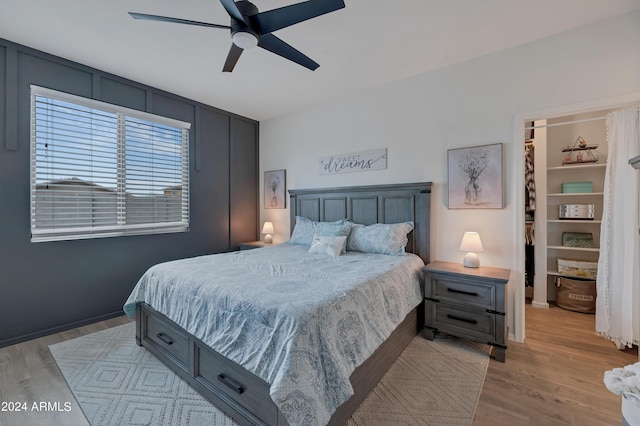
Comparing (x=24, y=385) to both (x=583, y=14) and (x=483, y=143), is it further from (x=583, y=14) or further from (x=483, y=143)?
(x=583, y=14)

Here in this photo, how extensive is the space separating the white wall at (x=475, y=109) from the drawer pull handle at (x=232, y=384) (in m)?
2.37

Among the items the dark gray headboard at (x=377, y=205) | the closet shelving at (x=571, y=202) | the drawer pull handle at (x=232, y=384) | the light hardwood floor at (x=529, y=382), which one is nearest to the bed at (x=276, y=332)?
the drawer pull handle at (x=232, y=384)

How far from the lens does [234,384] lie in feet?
5.25

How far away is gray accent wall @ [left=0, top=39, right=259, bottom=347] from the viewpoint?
99.1 inches

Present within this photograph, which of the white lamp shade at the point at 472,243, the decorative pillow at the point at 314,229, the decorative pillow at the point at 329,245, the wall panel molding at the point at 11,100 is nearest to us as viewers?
the wall panel molding at the point at 11,100

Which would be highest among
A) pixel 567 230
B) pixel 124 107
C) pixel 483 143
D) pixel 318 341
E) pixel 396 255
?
pixel 124 107

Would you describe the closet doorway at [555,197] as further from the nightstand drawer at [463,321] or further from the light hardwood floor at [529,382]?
the nightstand drawer at [463,321]

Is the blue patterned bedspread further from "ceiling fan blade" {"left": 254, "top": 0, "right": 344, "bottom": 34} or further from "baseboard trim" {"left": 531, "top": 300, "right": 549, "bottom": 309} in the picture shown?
"baseboard trim" {"left": 531, "top": 300, "right": 549, "bottom": 309}

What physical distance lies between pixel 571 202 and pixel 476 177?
6.34ft

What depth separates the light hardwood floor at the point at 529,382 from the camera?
65.3 inches

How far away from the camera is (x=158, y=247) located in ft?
11.6

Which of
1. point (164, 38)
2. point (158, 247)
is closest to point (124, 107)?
point (164, 38)

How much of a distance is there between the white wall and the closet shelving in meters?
1.43

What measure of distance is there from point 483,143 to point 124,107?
158 inches
